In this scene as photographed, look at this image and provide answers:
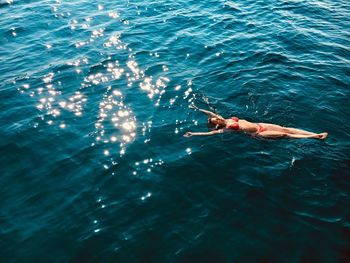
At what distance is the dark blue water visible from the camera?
37.9 feet

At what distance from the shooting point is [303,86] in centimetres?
1823

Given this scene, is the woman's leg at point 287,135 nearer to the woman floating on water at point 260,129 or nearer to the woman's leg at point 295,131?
the woman floating on water at point 260,129

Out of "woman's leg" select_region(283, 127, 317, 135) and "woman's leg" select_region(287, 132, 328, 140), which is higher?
"woman's leg" select_region(283, 127, 317, 135)

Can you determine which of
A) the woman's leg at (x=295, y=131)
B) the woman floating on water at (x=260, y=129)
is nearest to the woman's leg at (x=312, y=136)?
the woman floating on water at (x=260, y=129)

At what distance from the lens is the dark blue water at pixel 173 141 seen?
1155 centimetres

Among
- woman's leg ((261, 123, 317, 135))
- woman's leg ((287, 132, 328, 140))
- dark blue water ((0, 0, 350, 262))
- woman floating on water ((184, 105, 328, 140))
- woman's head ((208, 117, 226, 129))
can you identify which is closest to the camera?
dark blue water ((0, 0, 350, 262))

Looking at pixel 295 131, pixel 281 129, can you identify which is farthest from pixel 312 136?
pixel 281 129

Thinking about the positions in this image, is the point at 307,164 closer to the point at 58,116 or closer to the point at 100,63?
the point at 58,116

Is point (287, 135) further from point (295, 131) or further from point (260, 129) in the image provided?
point (260, 129)

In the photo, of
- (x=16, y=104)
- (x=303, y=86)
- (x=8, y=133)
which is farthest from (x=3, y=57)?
(x=303, y=86)

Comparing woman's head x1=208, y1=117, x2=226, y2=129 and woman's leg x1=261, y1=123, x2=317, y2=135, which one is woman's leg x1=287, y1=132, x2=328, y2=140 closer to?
woman's leg x1=261, y1=123, x2=317, y2=135

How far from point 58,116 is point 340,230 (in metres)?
13.5

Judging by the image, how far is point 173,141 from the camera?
15.5m

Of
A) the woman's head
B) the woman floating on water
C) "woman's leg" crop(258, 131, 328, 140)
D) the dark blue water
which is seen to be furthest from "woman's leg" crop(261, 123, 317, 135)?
the woman's head
